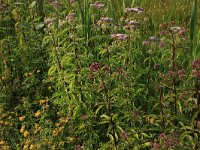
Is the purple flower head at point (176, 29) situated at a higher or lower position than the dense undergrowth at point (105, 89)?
higher

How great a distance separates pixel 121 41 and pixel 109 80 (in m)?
0.49

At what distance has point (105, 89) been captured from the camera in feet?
11.7

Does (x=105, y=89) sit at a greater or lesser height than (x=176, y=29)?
lesser

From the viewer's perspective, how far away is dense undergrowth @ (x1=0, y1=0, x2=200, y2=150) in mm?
3510

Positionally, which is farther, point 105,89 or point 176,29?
point 176,29

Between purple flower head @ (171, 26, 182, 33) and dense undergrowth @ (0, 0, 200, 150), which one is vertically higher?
purple flower head @ (171, 26, 182, 33)

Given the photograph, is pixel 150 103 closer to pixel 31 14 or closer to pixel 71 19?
pixel 71 19

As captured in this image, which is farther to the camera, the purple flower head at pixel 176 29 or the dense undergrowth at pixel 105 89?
the purple flower head at pixel 176 29

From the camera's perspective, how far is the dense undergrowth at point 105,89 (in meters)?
3.51

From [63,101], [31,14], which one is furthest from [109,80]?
[31,14]

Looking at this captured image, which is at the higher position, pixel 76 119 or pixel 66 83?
pixel 66 83

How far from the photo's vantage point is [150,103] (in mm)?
4055

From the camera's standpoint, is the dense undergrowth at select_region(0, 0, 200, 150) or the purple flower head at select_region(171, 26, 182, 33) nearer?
the dense undergrowth at select_region(0, 0, 200, 150)

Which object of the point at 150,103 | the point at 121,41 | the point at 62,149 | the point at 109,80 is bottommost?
the point at 62,149
